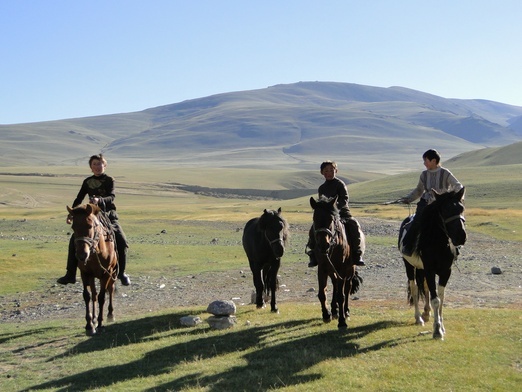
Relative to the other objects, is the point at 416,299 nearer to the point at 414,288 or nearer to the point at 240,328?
the point at 414,288

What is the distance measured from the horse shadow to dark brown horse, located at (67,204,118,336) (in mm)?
896

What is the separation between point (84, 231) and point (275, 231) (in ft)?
14.3

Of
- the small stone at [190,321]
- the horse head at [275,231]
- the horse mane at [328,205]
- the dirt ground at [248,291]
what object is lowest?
the dirt ground at [248,291]

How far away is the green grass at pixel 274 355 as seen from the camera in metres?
9.17

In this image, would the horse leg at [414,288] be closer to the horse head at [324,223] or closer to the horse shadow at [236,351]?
the horse shadow at [236,351]

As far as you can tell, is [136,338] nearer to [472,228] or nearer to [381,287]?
[381,287]

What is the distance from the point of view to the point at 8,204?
9069 cm

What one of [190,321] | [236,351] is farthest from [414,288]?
[190,321]

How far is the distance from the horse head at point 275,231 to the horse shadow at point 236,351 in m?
1.68

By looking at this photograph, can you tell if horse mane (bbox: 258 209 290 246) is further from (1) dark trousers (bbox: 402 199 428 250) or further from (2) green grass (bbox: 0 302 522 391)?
(1) dark trousers (bbox: 402 199 428 250)

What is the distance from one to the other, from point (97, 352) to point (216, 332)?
245 centimetres

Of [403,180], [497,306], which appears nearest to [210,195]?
[403,180]

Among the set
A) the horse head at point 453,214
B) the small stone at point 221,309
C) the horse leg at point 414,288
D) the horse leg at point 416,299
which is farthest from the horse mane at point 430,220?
the small stone at point 221,309

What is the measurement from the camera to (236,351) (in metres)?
11.2
